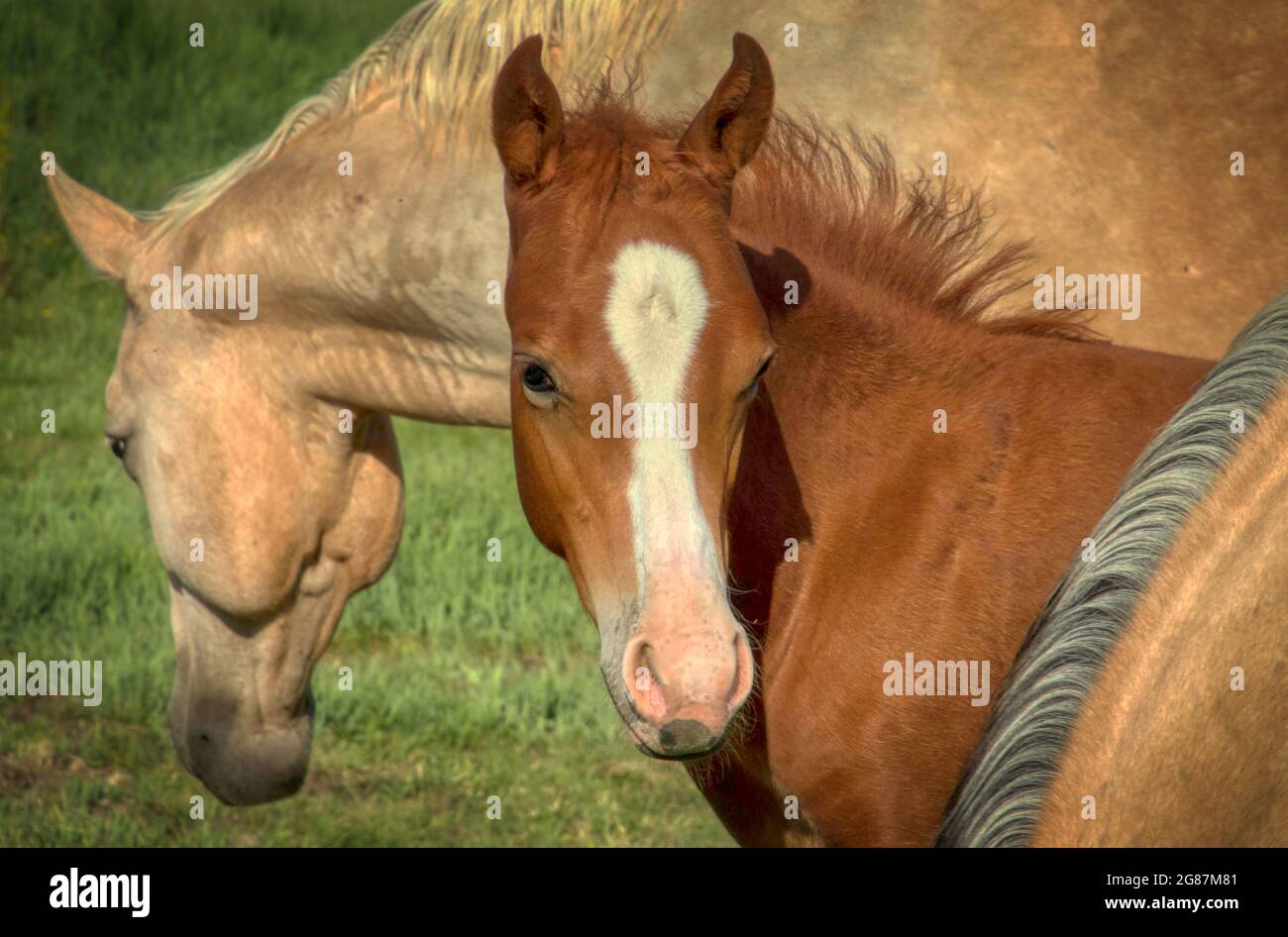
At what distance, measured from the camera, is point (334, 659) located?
6.23m

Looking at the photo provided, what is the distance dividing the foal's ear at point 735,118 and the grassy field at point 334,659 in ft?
3.82

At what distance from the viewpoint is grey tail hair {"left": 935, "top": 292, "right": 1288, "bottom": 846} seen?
6.40ft

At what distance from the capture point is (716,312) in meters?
2.52

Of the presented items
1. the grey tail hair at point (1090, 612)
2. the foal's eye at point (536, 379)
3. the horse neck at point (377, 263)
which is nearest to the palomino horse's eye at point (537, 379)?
the foal's eye at point (536, 379)

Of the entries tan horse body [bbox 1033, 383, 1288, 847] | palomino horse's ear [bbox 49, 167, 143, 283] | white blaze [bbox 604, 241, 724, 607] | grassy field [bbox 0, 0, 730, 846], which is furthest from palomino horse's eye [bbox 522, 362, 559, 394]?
palomino horse's ear [bbox 49, 167, 143, 283]

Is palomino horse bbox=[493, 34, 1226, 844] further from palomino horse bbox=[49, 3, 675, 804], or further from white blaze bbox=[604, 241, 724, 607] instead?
palomino horse bbox=[49, 3, 675, 804]

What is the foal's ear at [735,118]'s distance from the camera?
274cm

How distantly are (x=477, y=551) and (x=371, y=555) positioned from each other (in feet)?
7.97

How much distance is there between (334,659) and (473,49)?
3.02 m

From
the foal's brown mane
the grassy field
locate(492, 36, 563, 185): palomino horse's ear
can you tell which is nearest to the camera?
locate(492, 36, 563, 185): palomino horse's ear

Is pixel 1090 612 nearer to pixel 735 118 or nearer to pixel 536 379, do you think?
pixel 536 379

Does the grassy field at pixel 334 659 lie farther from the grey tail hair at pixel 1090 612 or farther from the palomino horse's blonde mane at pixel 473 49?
the palomino horse's blonde mane at pixel 473 49

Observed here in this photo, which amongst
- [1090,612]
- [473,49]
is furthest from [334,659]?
[1090,612]
